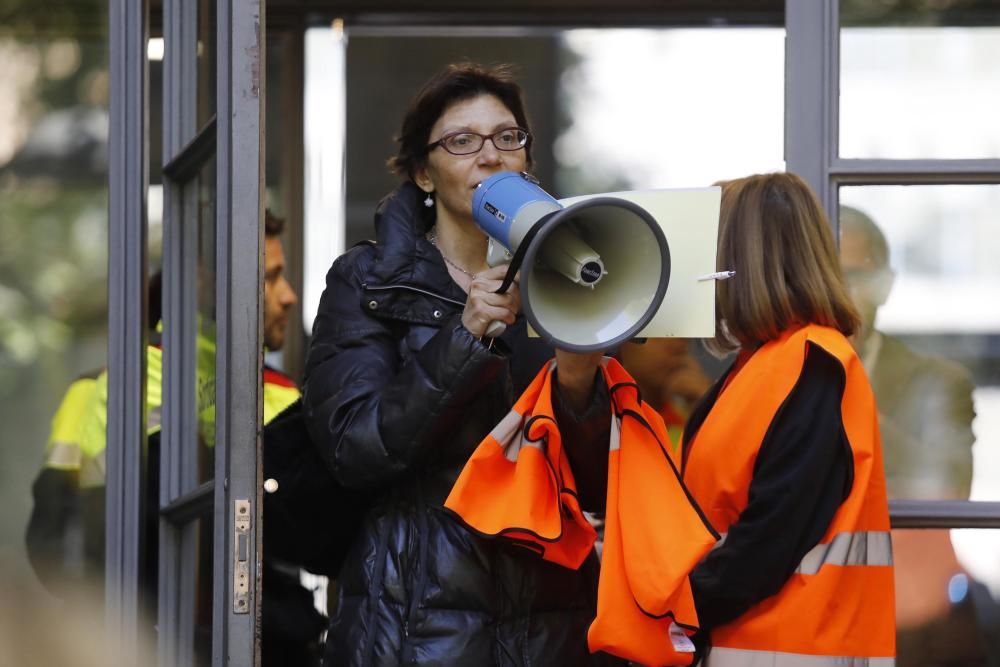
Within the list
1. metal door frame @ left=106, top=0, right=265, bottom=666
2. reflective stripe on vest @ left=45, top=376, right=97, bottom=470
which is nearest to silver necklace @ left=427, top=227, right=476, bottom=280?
metal door frame @ left=106, top=0, right=265, bottom=666

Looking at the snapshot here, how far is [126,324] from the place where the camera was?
3.12 meters

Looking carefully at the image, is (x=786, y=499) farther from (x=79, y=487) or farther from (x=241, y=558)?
(x=79, y=487)

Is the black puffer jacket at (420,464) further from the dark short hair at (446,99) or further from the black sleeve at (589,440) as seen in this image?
the dark short hair at (446,99)

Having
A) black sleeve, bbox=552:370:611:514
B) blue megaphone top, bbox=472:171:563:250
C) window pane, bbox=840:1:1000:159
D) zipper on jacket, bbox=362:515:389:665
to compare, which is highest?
window pane, bbox=840:1:1000:159

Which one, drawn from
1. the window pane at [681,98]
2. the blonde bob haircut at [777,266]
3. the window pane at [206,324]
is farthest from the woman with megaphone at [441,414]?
the window pane at [681,98]

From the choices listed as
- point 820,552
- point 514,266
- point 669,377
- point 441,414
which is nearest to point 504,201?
point 514,266

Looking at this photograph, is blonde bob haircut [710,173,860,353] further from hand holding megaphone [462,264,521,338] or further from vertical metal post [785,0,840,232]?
hand holding megaphone [462,264,521,338]

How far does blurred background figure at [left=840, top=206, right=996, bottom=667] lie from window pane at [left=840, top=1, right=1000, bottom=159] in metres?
0.17

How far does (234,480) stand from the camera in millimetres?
2402

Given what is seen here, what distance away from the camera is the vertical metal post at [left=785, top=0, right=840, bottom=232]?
2885 millimetres

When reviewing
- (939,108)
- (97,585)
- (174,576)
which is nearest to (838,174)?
(939,108)

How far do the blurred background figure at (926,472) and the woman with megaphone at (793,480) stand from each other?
367mm

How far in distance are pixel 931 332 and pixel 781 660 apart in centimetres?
89

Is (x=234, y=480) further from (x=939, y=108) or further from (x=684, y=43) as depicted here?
(x=684, y=43)
